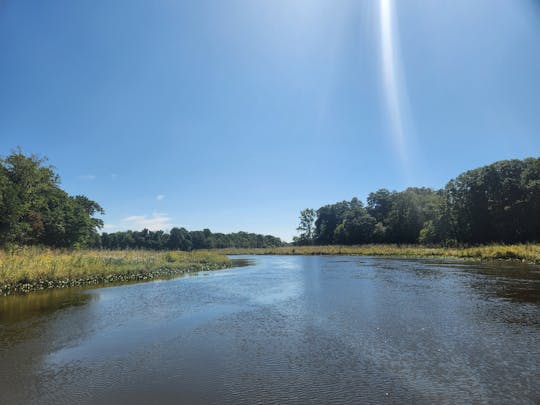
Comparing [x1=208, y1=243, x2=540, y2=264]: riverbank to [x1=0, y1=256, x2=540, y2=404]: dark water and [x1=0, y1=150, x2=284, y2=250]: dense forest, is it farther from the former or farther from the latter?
[x1=0, y1=150, x2=284, y2=250]: dense forest

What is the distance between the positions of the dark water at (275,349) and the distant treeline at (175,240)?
120666 mm

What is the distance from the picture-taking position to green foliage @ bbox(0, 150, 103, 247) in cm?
2691

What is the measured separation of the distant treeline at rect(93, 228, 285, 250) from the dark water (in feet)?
396

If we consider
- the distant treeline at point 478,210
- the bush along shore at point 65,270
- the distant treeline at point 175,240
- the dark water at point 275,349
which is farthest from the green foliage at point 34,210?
the distant treeline at point 175,240

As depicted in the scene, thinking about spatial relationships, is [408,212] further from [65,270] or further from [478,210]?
[65,270]

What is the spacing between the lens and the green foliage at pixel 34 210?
26906mm

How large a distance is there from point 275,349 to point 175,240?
137m

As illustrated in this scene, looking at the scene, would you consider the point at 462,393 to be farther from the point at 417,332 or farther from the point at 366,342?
the point at 417,332

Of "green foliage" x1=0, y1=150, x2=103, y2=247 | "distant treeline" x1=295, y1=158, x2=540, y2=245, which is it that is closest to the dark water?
"green foliage" x1=0, y1=150, x2=103, y2=247

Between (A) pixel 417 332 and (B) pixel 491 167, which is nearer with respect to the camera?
(A) pixel 417 332

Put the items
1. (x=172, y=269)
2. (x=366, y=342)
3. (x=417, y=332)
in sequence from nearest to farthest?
(x=366, y=342)
(x=417, y=332)
(x=172, y=269)

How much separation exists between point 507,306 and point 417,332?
504cm

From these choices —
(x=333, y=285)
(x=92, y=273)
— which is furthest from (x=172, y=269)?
(x=333, y=285)

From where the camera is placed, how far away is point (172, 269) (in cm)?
2758
